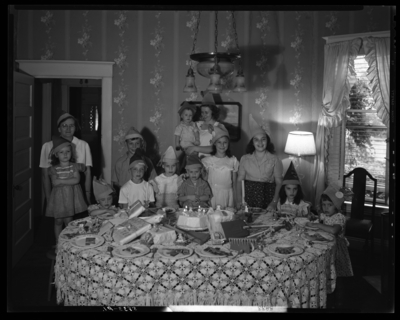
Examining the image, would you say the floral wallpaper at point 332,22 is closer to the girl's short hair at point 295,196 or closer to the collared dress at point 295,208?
the girl's short hair at point 295,196

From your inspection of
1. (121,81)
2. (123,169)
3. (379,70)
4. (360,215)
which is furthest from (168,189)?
(379,70)

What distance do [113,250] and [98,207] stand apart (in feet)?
3.21

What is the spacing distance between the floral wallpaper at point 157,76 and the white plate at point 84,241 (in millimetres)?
2468

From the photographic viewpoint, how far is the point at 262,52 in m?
5.34

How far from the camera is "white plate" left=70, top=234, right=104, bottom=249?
9.07 feet

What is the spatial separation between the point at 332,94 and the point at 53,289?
132 inches

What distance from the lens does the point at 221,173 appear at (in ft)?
14.5

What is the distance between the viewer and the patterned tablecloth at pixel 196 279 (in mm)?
2633

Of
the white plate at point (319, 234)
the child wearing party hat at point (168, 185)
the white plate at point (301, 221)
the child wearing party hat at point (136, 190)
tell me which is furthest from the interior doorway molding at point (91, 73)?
the white plate at point (319, 234)

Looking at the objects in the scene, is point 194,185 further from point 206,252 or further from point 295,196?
point 206,252

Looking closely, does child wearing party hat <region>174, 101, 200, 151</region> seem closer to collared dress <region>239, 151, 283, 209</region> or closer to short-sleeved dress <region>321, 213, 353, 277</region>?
collared dress <region>239, 151, 283, 209</region>

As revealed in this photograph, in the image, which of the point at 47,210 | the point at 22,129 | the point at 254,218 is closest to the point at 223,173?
the point at 254,218

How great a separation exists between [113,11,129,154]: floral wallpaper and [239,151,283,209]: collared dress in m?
1.57

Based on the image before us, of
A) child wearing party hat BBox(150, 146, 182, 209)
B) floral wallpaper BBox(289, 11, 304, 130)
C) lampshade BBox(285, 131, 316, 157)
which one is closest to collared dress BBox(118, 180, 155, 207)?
child wearing party hat BBox(150, 146, 182, 209)
